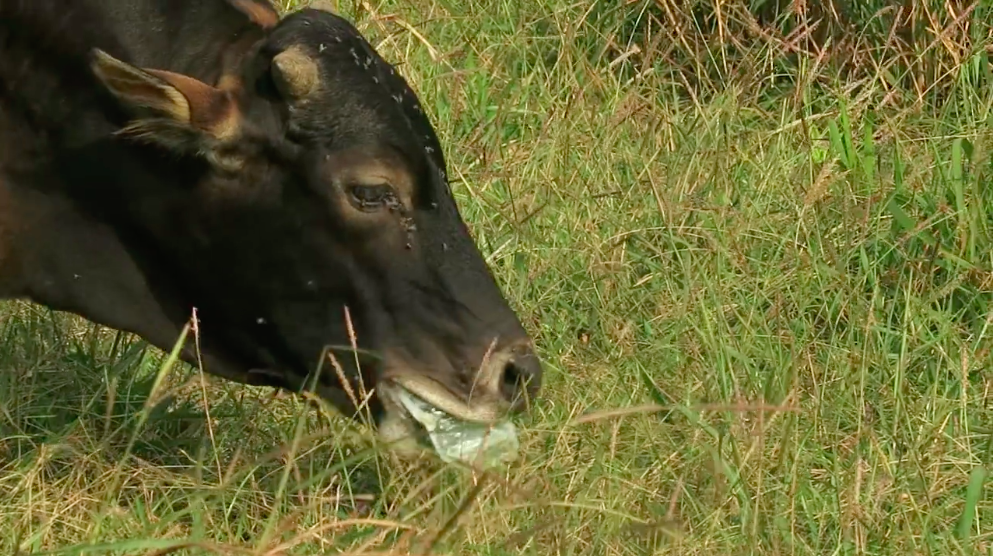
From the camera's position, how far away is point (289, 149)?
13.8 feet

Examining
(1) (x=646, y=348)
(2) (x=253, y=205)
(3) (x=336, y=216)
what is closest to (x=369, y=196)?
(3) (x=336, y=216)

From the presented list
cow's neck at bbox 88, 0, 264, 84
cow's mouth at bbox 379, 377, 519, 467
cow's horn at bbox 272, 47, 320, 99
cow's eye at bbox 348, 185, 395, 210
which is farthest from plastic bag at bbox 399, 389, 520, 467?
cow's neck at bbox 88, 0, 264, 84

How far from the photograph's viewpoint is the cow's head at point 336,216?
416 centimetres

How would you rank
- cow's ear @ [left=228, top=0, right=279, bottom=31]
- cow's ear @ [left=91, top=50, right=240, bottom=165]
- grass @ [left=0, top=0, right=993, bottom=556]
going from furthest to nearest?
cow's ear @ [left=228, top=0, right=279, bottom=31], grass @ [left=0, top=0, right=993, bottom=556], cow's ear @ [left=91, top=50, right=240, bottom=165]

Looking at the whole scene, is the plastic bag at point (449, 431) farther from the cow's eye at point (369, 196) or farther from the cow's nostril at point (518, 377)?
the cow's eye at point (369, 196)

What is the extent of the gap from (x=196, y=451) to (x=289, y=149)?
1107mm

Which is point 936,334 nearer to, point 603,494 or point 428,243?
point 603,494

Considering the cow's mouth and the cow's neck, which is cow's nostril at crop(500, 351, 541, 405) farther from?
the cow's neck

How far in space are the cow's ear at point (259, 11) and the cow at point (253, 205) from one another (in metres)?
0.01

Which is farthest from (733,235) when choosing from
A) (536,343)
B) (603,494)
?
(603,494)

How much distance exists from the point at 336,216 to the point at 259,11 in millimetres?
617

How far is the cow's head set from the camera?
13.7 ft

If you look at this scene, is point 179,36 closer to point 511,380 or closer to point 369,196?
point 369,196

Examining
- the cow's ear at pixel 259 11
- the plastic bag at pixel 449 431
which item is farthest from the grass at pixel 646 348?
the cow's ear at pixel 259 11
